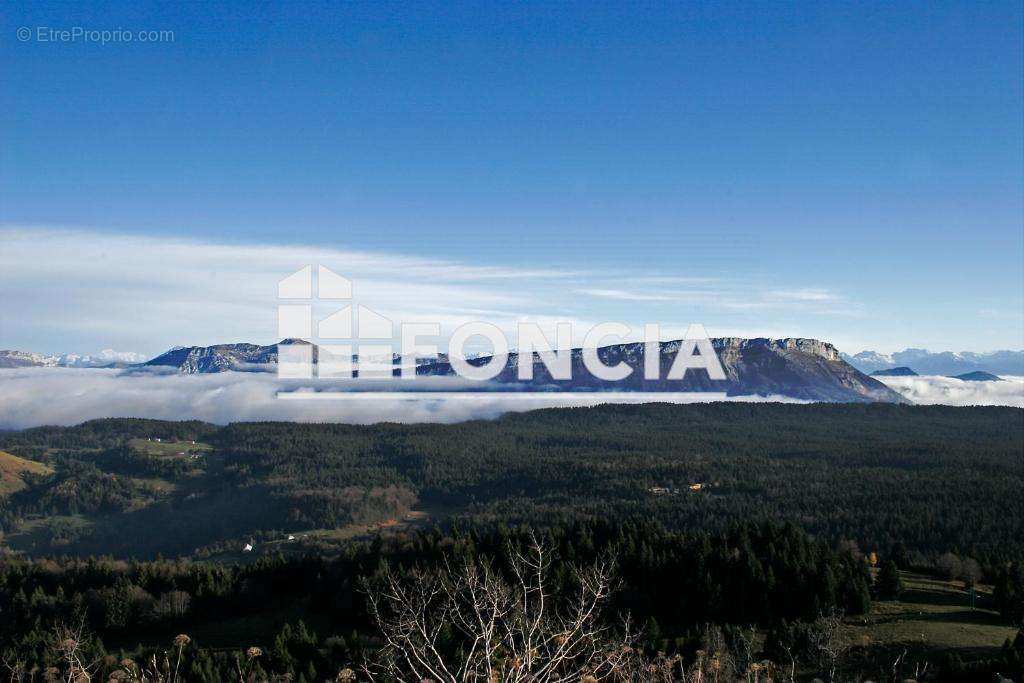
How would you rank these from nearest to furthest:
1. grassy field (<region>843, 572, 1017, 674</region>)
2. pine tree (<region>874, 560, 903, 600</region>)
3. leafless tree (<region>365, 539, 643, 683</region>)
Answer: leafless tree (<region>365, 539, 643, 683</region>), grassy field (<region>843, 572, 1017, 674</region>), pine tree (<region>874, 560, 903, 600</region>)

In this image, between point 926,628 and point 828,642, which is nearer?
point 828,642

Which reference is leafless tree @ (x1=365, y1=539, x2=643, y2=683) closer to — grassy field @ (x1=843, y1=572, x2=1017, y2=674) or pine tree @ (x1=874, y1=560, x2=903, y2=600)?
grassy field @ (x1=843, y1=572, x2=1017, y2=674)

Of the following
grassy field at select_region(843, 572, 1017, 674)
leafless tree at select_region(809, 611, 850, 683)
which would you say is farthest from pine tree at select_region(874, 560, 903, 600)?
leafless tree at select_region(809, 611, 850, 683)

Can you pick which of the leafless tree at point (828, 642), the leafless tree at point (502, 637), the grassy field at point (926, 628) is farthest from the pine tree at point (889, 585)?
the leafless tree at point (502, 637)

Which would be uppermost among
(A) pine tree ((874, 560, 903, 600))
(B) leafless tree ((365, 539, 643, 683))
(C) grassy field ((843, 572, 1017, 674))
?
(B) leafless tree ((365, 539, 643, 683))

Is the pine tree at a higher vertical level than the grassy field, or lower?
higher

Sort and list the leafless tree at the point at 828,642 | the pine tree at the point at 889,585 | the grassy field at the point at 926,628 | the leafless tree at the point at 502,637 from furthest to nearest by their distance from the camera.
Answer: the pine tree at the point at 889,585 → the grassy field at the point at 926,628 → the leafless tree at the point at 828,642 → the leafless tree at the point at 502,637

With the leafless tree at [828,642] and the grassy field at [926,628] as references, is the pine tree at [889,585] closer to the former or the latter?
the grassy field at [926,628]

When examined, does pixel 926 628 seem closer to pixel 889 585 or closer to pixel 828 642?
pixel 889 585

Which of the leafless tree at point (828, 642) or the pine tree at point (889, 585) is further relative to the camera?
the pine tree at point (889, 585)

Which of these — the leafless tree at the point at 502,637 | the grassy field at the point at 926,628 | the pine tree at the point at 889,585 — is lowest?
the grassy field at the point at 926,628

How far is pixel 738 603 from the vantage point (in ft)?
244

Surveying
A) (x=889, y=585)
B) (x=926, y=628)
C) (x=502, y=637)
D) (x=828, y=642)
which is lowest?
(x=926, y=628)

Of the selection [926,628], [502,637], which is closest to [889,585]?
[926,628]
